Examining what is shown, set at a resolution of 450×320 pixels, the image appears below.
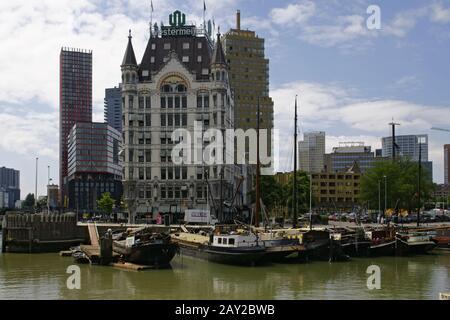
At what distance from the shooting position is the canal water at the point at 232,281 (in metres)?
43.9

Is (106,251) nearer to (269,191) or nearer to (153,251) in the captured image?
(153,251)

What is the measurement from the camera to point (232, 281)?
52125mm

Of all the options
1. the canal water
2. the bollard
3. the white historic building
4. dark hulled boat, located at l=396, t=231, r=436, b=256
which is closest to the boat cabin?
the canal water

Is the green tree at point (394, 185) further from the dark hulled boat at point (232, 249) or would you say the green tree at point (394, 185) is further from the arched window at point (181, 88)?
the dark hulled boat at point (232, 249)

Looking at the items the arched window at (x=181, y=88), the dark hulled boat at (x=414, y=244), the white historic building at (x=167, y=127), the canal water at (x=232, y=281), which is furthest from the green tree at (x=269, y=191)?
the canal water at (x=232, y=281)

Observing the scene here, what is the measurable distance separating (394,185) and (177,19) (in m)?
59.8

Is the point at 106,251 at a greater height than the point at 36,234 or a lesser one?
greater

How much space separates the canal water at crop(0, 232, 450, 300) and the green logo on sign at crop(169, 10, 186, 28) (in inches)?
3012

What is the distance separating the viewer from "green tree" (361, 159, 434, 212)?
409 ft

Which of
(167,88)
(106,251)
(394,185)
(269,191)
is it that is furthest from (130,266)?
(269,191)

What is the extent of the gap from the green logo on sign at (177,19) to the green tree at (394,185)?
5324cm
